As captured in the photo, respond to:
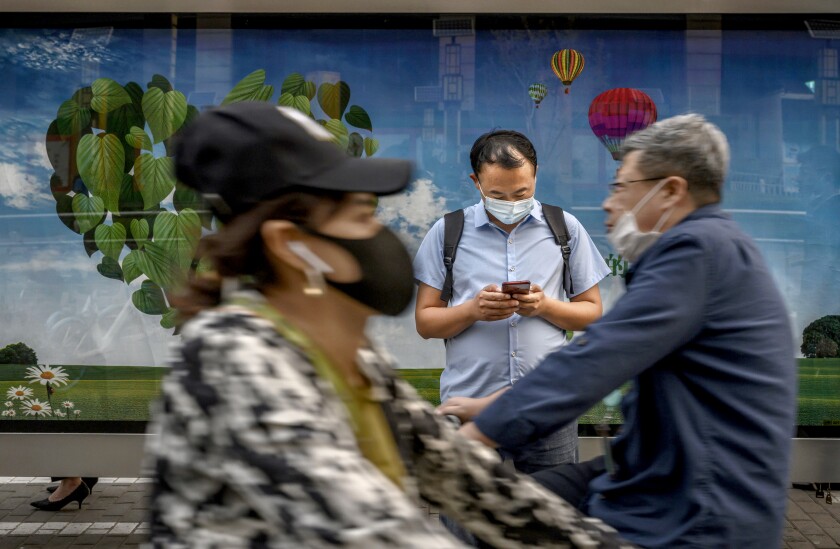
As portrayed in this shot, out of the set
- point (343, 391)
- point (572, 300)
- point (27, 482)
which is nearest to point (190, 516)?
A: point (343, 391)

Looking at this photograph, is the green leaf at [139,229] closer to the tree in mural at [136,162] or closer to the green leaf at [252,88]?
the tree in mural at [136,162]

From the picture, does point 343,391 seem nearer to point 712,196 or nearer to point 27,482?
point 712,196

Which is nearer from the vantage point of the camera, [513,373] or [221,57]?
[513,373]

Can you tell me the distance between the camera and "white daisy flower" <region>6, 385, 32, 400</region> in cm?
648

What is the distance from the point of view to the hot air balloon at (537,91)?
6.45m

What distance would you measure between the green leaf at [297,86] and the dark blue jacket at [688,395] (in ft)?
15.2

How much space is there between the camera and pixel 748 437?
77.4 inches

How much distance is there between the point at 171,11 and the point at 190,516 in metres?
5.36

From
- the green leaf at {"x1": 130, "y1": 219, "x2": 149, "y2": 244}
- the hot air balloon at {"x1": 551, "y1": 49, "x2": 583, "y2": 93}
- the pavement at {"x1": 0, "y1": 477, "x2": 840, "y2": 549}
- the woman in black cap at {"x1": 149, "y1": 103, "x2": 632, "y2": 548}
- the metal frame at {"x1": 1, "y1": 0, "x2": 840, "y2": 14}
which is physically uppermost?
the metal frame at {"x1": 1, "y1": 0, "x2": 840, "y2": 14}

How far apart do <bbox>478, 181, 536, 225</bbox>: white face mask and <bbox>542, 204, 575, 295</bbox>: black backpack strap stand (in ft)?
0.43

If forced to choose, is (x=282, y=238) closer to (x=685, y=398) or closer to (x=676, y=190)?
(x=685, y=398)

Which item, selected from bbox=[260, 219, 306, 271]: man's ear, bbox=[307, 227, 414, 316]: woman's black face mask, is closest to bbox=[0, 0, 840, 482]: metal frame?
bbox=[307, 227, 414, 316]: woman's black face mask

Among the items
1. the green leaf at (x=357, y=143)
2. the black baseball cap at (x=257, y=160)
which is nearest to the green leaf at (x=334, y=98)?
the green leaf at (x=357, y=143)

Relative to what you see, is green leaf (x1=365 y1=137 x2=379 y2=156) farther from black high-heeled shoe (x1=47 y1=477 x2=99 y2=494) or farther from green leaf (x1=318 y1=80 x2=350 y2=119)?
black high-heeled shoe (x1=47 y1=477 x2=99 y2=494)
